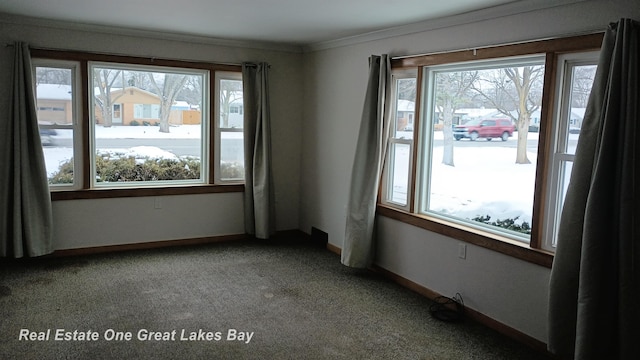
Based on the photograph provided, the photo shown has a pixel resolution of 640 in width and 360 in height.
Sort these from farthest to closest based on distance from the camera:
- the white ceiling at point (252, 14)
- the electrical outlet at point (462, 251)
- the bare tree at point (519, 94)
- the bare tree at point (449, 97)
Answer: the bare tree at point (449, 97), the electrical outlet at point (462, 251), the white ceiling at point (252, 14), the bare tree at point (519, 94)

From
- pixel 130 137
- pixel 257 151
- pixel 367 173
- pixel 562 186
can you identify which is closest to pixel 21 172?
pixel 130 137

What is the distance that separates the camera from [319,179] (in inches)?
228

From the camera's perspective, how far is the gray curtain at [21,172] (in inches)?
180

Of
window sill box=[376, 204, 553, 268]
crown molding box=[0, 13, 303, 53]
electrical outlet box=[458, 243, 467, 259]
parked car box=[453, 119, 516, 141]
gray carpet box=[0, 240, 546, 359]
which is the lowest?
gray carpet box=[0, 240, 546, 359]

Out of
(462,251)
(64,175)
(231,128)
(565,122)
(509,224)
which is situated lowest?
(462,251)

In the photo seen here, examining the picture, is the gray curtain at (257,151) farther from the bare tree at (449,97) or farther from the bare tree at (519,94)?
the bare tree at (519,94)

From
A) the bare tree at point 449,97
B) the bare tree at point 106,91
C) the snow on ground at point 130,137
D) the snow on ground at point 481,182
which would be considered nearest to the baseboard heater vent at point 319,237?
the snow on ground at point 481,182

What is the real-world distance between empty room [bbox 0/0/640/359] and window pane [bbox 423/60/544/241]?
0.05 feet

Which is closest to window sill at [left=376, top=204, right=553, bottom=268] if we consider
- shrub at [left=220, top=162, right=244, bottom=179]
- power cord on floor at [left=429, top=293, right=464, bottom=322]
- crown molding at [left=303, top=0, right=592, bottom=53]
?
power cord on floor at [left=429, top=293, right=464, bottom=322]

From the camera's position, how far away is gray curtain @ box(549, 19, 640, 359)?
2.61m

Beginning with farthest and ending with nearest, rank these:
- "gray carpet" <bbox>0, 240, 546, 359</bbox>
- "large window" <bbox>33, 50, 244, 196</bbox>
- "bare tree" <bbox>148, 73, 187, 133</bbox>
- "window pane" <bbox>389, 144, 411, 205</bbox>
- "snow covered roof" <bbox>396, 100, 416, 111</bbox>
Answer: "bare tree" <bbox>148, 73, 187, 133</bbox> < "large window" <bbox>33, 50, 244, 196</bbox> < "window pane" <bbox>389, 144, 411, 205</bbox> < "snow covered roof" <bbox>396, 100, 416, 111</bbox> < "gray carpet" <bbox>0, 240, 546, 359</bbox>

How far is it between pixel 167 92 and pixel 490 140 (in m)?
3.49

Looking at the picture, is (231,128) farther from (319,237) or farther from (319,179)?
(319,237)

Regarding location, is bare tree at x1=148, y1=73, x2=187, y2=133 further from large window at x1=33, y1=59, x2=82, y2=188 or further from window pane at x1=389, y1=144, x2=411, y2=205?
window pane at x1=389, y1=144, x2=411, y2=205
